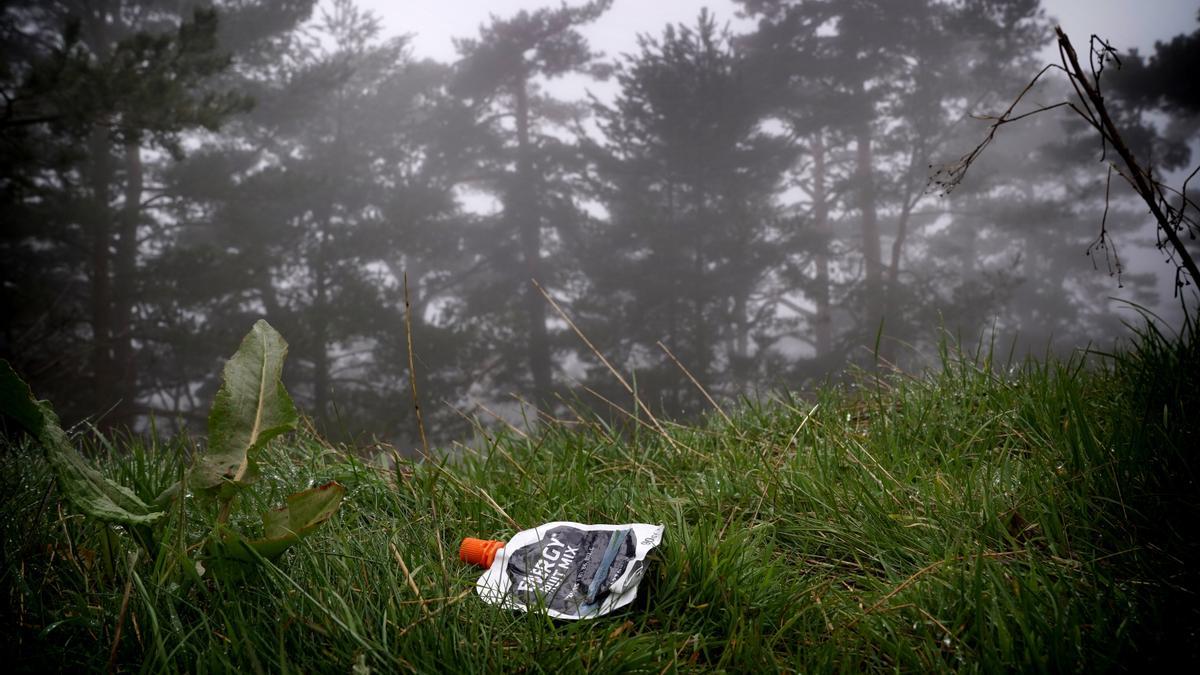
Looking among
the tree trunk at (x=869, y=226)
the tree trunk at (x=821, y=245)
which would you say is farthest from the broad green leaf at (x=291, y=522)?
the tree trunk at (x=869, y=226)

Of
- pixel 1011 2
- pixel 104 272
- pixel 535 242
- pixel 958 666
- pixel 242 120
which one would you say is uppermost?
pixel 1011 2

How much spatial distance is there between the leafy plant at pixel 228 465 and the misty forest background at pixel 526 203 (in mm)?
7227

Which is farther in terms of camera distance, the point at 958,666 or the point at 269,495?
the point at 269,495

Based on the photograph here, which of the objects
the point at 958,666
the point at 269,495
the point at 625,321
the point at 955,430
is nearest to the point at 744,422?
the point at 955,430

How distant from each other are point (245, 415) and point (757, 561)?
42.8 inches

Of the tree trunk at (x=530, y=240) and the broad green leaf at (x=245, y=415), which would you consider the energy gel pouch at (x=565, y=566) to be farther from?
the tree trunk at (x=530, y=240)

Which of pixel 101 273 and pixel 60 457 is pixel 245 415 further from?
pixel 101 273

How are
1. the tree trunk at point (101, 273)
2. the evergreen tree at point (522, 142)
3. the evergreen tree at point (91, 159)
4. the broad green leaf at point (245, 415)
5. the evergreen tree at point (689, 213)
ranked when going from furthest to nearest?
the evergreen tree at point (522, 142)
the evergreen tree at point (689, 213)
the tree trunk at point (101, 273)
the evergreen tree at point (91, 159)
the broad green leaf at point (245, 415)

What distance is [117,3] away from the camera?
9.75m

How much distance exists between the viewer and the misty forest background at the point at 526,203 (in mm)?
9336

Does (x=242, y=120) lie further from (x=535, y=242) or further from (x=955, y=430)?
(x=955, y=430)

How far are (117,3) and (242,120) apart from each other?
9.00ft

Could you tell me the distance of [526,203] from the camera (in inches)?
556

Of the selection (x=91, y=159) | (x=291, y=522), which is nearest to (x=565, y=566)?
(x=291, y=522)
